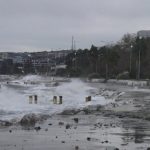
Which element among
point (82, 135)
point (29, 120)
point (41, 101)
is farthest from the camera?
point (41, 101)

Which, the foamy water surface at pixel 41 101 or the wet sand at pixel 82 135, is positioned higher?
the wet sand at pixel 82 135

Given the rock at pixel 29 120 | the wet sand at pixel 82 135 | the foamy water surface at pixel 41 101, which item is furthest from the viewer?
the foamy water surface at pixel 41 101

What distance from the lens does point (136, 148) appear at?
14.3 m

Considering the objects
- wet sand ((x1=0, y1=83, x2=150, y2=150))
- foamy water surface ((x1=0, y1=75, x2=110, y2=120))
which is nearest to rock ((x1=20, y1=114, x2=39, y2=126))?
wet sand ((x1=0, y1=83, x2=150, y2=150))

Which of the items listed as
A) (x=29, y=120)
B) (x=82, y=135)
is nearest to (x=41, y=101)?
(x=29, y=120)


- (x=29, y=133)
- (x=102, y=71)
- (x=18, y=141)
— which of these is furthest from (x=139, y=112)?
(x=102, y=71)

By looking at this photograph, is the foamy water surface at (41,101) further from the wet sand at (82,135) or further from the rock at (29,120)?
the wet sand at (82,135)

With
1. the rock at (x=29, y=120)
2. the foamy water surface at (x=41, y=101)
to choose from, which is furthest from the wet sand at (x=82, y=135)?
the foamy water surface at (x=41, y=101)

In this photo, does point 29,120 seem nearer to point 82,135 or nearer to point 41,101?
point 82,135

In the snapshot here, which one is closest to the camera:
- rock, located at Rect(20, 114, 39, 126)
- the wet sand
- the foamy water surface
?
the wet sand

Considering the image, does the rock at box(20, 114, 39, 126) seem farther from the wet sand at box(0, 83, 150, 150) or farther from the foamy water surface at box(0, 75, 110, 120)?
the foamy water surface at box(0, 75, 110, 120)

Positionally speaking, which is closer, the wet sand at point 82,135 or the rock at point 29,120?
the wet sand at point 82,135

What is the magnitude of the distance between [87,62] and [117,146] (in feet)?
539

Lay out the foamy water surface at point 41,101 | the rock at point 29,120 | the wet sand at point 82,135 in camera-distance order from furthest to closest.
→ the foamy water surface at point 41,101 → the rock at point 29,120 → the wet sand at point 82,135
